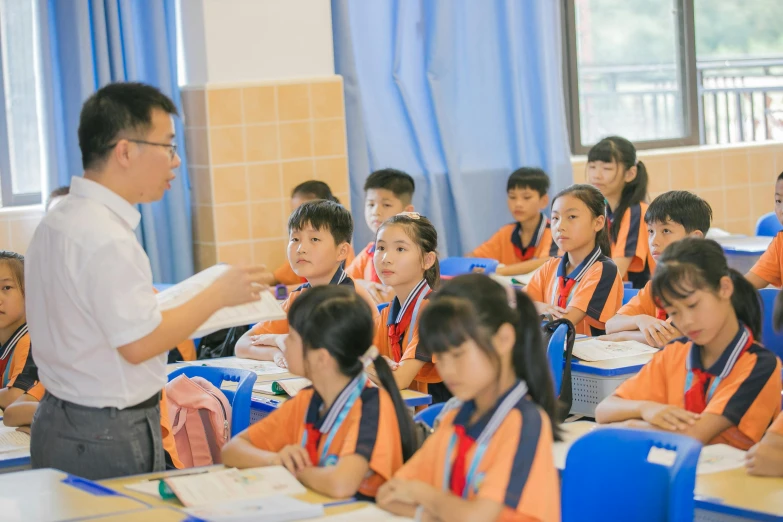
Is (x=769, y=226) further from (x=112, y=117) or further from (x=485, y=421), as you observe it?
(x=112, y=117)

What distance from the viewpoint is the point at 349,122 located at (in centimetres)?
625

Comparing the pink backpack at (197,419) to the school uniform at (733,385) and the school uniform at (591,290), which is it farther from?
the school uniform at (591,290)

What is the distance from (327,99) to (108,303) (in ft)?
12.7

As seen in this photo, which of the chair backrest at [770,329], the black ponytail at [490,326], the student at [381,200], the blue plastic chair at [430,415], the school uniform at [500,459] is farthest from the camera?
the student at [381,200]

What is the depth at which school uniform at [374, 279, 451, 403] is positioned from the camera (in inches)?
142

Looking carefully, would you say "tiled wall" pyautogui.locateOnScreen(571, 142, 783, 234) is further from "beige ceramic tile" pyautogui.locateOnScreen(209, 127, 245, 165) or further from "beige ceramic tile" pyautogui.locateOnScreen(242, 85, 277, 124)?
"beige ceramic tile" pyautogui.locateOnScreen(209, 127, 245, 165)

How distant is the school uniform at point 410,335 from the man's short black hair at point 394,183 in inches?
78.1

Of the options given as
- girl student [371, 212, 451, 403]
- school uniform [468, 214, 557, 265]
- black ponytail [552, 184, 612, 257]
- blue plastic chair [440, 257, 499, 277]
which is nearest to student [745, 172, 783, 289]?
black ponytail [552, 184, 612, 257]

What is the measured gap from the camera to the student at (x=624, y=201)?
5.42 m

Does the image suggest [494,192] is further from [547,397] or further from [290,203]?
[547,397]

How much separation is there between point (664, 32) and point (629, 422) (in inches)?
210

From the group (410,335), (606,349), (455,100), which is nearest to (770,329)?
(606,349)

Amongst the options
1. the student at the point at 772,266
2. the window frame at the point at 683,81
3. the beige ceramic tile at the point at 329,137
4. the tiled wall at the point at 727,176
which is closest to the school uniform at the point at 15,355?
the beige ceramic tile at the point at 329,137

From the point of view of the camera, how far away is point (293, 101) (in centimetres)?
590
